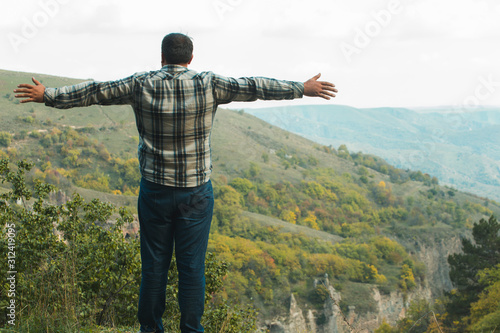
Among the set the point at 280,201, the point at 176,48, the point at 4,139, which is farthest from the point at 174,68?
the point at 280,201

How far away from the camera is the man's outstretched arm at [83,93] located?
262 cm

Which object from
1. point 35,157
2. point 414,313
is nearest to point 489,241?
point 414,313

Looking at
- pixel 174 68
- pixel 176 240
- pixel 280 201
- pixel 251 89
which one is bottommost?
pixel 280 201

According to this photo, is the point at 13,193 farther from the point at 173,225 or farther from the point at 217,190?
the point at 217,190

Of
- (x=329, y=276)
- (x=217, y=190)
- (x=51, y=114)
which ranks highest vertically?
(x=51, y=114)

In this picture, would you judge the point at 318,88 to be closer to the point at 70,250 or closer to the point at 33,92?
the point at 33,92

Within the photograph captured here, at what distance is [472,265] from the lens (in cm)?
3791

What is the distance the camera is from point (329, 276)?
67.6 metres

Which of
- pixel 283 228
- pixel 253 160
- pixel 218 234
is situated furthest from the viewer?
pixel 253 160

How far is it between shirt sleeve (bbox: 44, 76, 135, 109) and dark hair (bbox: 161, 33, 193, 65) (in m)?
0.27

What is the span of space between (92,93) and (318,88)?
4.79 ft

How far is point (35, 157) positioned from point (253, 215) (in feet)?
145

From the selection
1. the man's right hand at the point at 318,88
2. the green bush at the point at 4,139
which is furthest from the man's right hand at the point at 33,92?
the green bush at the point at 4,139

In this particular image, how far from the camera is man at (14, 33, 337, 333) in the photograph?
256 cm
